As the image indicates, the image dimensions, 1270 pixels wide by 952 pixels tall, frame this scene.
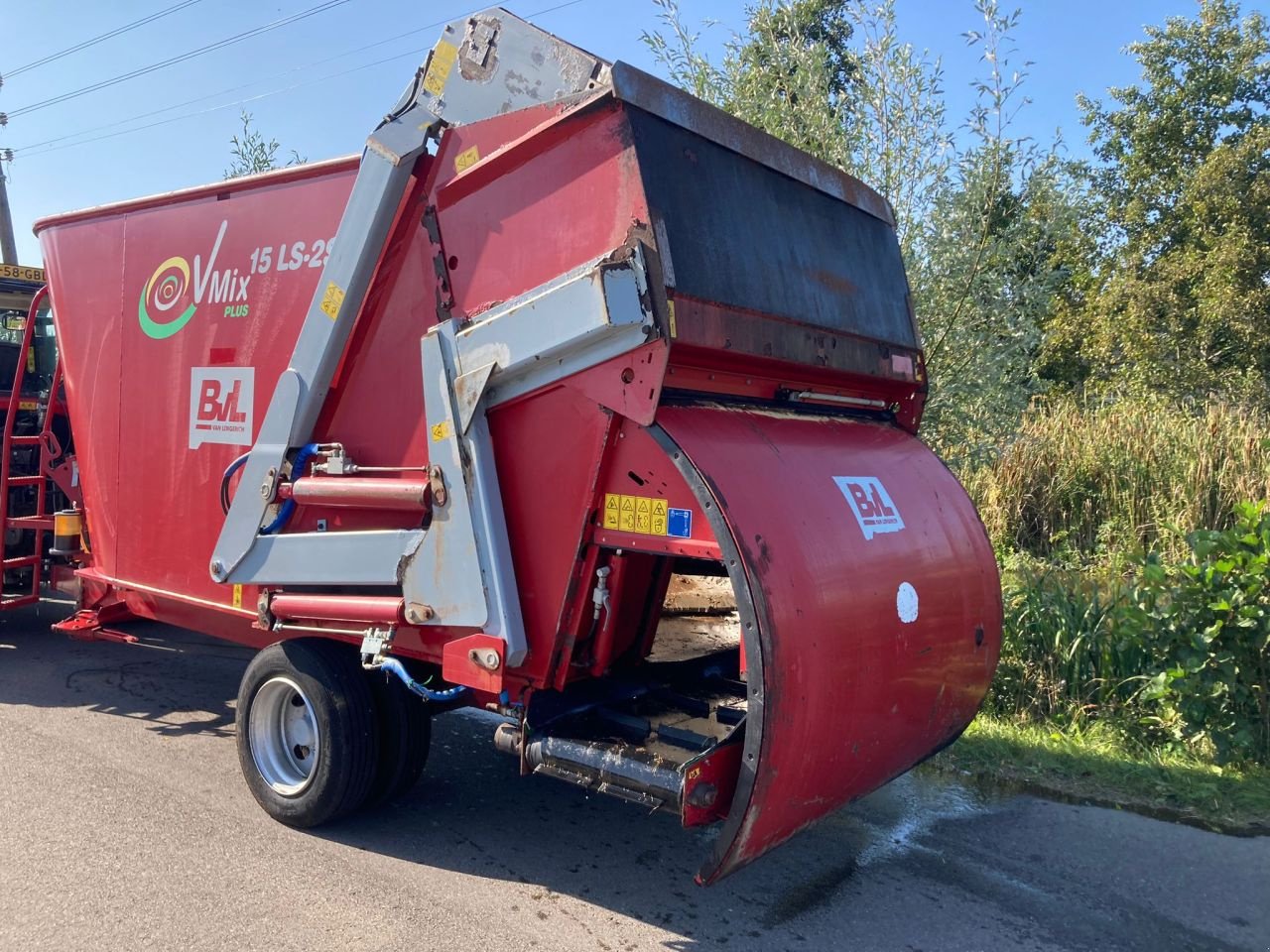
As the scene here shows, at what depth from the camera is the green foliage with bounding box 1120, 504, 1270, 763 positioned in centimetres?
504

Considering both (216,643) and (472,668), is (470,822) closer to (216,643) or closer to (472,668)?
(472,668)

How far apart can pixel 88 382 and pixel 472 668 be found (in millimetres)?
3435

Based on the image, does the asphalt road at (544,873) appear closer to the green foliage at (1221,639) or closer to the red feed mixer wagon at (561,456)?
the red feed mixer wagon at (561,456)

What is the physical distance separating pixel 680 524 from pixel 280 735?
2.43 metres

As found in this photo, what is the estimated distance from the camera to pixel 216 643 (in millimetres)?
6539

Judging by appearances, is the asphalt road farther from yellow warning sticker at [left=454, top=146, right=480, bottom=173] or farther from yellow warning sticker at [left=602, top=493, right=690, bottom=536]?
yellow warning sticker at [left=454, top=146, right=480, bottom=173]

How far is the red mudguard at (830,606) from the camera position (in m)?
3.02

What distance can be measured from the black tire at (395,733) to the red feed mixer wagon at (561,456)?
0.05ft

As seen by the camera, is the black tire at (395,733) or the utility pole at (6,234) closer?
the black tire at (395,733)

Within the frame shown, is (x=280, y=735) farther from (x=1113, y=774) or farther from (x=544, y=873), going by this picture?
(x=1113, y=774)

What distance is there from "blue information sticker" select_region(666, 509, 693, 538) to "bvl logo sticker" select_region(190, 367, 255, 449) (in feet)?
7.85

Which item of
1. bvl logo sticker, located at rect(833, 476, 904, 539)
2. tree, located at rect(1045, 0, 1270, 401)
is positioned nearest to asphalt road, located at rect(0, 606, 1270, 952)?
bvl logo sticker, located at rect(833, 476, 904, 539)

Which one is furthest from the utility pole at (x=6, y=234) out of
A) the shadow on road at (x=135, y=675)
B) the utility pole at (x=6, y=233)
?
the shadow on road at (x=135, y=675)

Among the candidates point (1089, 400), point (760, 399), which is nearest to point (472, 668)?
point (760, 399)
